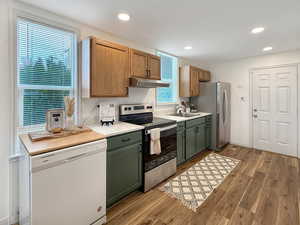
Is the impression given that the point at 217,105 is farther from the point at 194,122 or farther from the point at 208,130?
the point at 194,122

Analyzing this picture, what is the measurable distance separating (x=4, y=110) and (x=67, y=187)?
Answer: 1.12 metres

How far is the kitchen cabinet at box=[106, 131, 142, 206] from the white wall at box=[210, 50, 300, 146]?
11.4 ft

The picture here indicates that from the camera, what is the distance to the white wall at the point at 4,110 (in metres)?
1.66

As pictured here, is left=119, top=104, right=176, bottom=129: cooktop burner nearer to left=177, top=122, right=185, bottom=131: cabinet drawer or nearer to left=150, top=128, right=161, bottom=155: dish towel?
left=150, top=128, right=161, bottom=155: dish towel

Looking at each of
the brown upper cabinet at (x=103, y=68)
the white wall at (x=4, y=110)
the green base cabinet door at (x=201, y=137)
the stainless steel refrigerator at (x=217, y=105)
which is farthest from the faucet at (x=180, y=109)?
the white wall at (x=4, y=110)

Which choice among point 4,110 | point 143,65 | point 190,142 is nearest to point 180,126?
point 190,142

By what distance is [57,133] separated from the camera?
1.81 meters

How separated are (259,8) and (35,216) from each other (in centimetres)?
309

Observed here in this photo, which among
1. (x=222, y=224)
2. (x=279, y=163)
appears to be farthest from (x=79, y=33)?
(x=279, y=163)

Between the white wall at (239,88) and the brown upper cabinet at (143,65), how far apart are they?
2.62 meters

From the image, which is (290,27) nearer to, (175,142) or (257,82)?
(257,82)

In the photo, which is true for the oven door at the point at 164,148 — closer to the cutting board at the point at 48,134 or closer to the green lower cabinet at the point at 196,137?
the green lower cabinet at the point at 196,137

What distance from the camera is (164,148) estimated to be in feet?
8.68

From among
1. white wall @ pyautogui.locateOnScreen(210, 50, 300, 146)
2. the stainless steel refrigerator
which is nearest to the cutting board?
the stainless steel refrigerator
